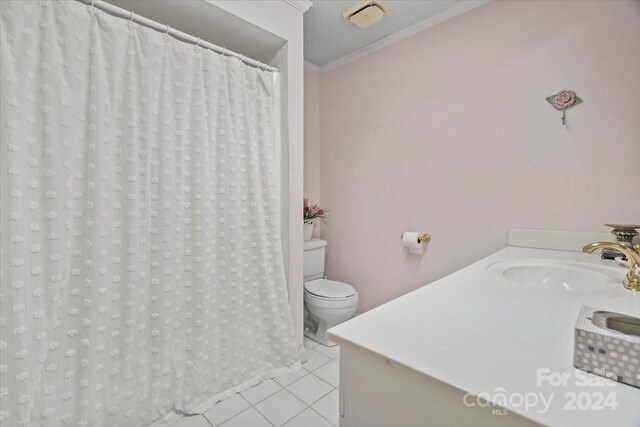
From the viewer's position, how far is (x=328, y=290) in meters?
2.17

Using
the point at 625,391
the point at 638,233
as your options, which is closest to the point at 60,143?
the point at 625,391

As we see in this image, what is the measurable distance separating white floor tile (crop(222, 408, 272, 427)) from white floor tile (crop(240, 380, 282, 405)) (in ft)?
0.27

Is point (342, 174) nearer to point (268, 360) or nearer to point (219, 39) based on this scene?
point (219, 39)

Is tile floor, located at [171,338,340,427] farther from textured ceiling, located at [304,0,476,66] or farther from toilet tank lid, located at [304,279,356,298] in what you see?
textured ceiling, located at [304,0,476,66]

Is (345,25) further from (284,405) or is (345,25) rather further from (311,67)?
(284,405)

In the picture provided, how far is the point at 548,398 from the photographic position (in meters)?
0.42

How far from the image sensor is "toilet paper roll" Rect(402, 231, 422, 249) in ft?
6.66

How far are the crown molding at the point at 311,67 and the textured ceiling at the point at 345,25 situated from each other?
3.6 inches

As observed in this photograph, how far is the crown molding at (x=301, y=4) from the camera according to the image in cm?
176

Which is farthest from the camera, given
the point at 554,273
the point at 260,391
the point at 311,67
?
the point at 311,67

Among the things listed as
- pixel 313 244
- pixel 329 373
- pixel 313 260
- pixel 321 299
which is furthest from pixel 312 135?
pixel 329 373

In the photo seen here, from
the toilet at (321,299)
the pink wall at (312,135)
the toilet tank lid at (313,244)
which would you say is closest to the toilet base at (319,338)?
the toilet at (321,299)

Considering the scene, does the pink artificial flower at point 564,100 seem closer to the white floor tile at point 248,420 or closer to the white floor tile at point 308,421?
the white floor tile at point 308,421

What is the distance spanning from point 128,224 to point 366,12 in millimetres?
1839
